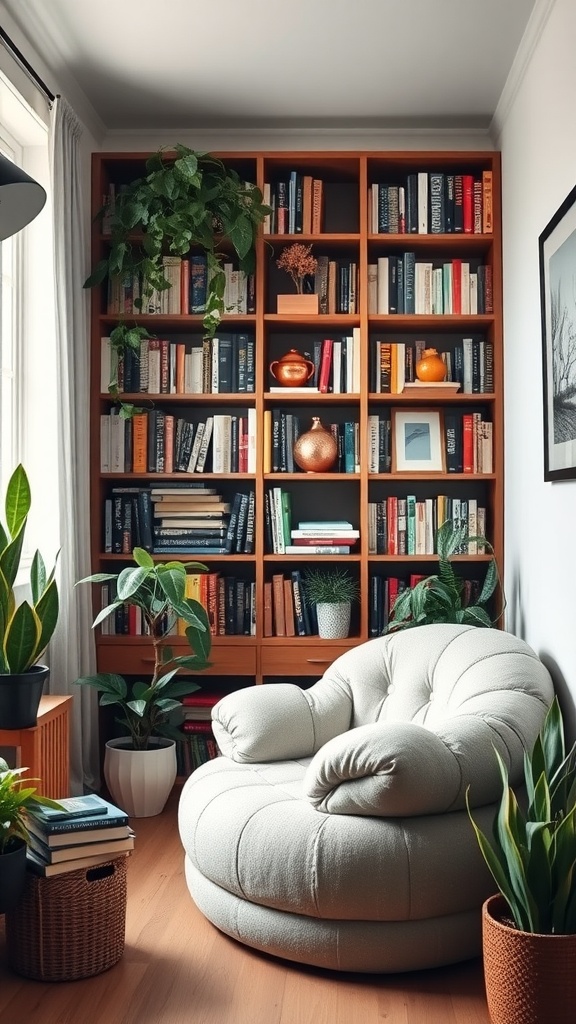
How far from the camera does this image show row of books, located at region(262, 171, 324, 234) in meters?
3.93

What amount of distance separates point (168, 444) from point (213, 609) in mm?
697

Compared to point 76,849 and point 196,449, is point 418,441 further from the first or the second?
point 76,849

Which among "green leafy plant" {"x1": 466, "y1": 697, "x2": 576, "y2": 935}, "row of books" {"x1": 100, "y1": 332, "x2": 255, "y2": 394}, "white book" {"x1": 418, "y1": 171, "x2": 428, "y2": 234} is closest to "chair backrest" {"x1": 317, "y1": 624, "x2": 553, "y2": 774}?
"green leafy plant" {"x1": 466, "y1": 697, "x2": 576, "y2": 935}

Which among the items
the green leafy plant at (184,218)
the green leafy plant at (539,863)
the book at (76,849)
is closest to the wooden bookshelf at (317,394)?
the green leafy plant at (184,218)

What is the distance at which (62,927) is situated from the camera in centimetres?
230

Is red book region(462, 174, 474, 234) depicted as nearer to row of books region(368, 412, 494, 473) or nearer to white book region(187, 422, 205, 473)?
row of books region(368, 412, 494, 473)

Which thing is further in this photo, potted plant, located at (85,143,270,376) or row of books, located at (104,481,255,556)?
row of books, located at (104,481,255,556)

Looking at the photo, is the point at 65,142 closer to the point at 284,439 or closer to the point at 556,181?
the point at 284,439

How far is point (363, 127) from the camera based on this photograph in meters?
3.99

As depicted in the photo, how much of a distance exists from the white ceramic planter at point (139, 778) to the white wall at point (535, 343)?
4.59 feet

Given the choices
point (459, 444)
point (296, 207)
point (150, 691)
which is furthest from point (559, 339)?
point (150, 691)

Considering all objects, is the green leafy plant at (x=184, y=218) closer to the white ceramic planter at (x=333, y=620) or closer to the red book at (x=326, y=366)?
the red book at (x=326, y=366)

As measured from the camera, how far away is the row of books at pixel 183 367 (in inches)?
155

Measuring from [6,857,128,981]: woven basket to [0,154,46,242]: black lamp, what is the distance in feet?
4.88
